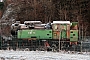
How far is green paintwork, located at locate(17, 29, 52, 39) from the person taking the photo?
73.4 ft

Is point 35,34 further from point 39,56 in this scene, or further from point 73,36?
point 39,56

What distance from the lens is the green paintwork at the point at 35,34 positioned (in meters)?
22.4

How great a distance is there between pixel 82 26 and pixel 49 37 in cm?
892

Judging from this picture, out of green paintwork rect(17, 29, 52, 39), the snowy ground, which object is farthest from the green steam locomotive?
the snowy ground

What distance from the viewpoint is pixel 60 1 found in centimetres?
3309

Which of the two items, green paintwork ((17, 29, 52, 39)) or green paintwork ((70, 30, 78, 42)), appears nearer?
green paintwork ((70, 30, 78, 42))

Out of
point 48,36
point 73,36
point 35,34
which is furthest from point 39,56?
point 35,34

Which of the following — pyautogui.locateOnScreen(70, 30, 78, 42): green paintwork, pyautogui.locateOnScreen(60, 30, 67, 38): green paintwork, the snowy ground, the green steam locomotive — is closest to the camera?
the snowy ground

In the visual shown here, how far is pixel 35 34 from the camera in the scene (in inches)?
895

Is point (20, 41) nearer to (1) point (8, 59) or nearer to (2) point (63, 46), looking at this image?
(2) point (63, 46)

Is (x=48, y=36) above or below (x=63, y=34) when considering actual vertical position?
below

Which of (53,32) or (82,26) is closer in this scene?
(53,32)

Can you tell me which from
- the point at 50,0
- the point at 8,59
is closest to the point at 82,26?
the point at 50,0

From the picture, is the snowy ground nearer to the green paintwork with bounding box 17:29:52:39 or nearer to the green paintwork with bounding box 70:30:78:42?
the green paintwork with bounding box 70:30:78:42
